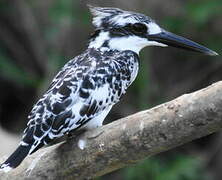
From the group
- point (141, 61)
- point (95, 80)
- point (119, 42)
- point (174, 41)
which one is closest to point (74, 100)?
point (95, 80)

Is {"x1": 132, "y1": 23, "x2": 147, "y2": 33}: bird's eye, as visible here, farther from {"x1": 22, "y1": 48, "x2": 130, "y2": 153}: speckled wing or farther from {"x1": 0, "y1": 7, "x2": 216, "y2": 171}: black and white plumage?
{"x1": 22, "y1": 48, "x2": 130, "y2": 153}: speckled wing

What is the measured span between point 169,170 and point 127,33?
2.21 m

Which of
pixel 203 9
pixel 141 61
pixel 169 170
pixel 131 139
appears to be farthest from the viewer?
pixel 141 61

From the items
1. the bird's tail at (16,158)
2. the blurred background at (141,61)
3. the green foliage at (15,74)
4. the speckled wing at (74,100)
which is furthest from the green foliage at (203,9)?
the bird's tail at (16,158)

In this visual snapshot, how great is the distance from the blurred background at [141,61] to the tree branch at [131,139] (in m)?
2.28

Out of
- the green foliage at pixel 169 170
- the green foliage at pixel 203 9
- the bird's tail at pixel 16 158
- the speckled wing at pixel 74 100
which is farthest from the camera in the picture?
the green foliage at pixel 203 9

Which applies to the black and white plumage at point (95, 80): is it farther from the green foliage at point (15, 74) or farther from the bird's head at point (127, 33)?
the green foliage at point (15, 74)

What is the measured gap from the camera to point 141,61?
552cm

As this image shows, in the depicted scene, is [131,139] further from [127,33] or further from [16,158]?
[127,33]

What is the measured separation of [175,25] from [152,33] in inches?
94.0

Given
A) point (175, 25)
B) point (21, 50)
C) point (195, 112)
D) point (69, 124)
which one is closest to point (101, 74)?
point (69, 124)

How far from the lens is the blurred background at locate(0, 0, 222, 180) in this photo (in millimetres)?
5516

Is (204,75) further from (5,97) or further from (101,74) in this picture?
(101,74)

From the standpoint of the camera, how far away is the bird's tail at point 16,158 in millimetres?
2689
